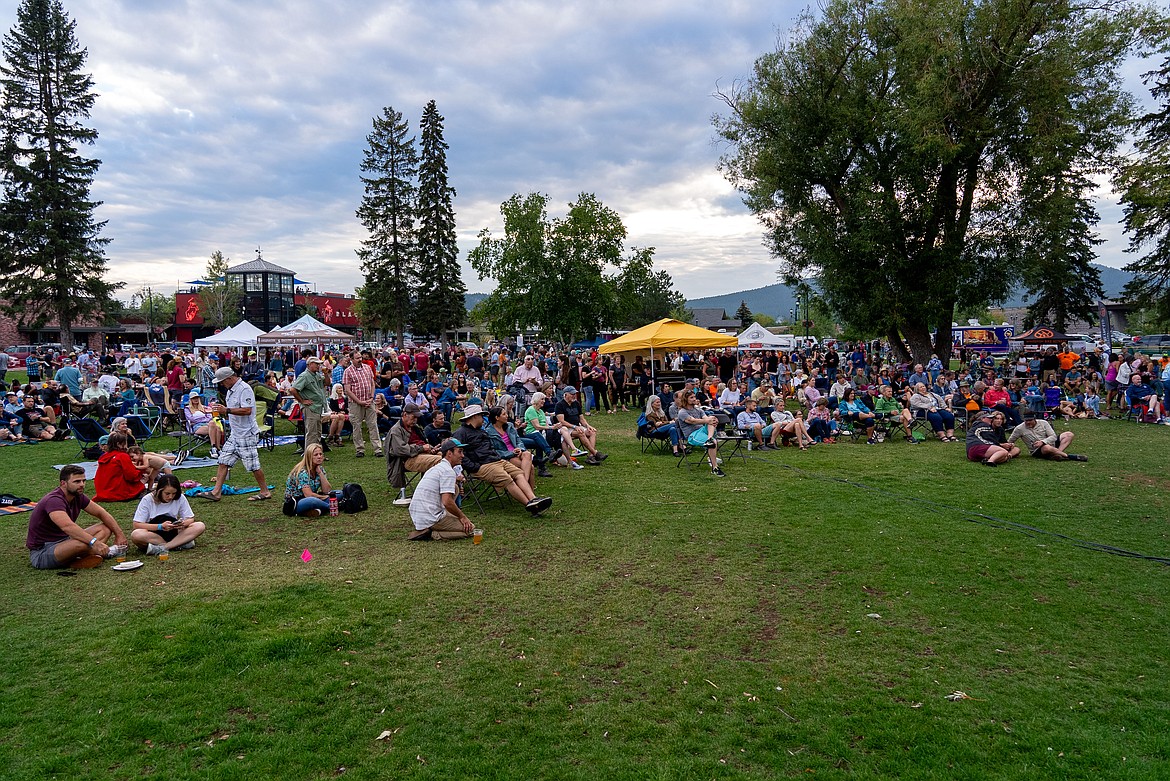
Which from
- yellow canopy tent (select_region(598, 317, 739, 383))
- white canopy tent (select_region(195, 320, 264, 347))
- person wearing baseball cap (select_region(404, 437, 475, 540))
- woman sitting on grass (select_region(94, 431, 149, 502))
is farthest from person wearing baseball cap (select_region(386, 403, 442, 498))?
white canopy tent (select_region(195, 320, 264, 347))

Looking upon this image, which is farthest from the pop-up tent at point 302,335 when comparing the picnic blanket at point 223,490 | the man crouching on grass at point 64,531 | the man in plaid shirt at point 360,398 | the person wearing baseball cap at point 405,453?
the man crouching on grass at point 64,531

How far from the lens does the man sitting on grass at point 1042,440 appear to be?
10.7m

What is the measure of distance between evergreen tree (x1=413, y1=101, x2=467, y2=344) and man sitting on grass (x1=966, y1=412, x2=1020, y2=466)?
36.0m

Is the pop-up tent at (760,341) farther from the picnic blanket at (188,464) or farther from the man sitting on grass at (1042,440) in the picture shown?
the picnic blanket at (188,464)

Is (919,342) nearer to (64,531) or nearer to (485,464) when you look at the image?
(485,464)

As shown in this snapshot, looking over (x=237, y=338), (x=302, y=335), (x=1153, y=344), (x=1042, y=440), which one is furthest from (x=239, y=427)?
(x=1153, y=344)

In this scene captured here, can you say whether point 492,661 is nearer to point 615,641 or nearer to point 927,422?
point 615,641

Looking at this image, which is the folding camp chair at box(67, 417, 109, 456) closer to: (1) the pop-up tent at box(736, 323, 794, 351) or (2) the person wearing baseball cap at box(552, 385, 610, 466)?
(2) the person wearing baseball cap at box(552, 385, 610, 466)

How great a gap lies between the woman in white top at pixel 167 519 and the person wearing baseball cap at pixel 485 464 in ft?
9.24

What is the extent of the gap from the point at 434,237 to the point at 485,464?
3737 centimetres

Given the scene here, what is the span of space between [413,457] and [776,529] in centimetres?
449

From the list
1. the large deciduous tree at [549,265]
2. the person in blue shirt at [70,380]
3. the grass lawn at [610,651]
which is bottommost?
the grass lawn at [610,651]

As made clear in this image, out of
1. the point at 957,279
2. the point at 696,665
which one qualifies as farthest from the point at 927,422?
the point at 696,665

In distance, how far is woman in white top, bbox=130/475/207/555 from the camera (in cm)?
639
